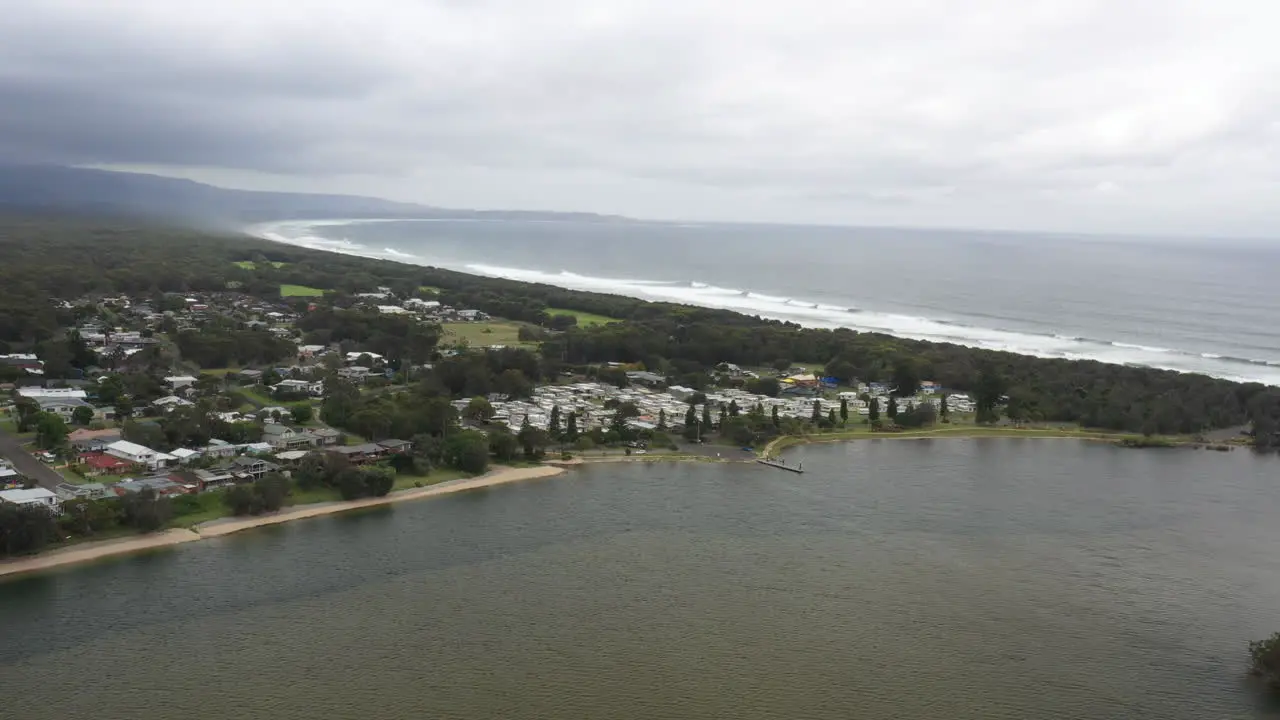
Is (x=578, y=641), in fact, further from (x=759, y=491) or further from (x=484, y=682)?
(x=759, y=491)

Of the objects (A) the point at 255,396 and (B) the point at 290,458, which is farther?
(A) the point at 255,396

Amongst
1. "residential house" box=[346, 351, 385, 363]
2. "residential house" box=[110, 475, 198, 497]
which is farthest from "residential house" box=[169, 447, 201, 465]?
"residential house" box=[346, 351, 385, 363]

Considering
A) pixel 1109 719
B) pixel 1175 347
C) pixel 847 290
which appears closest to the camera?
pixel 1109 719

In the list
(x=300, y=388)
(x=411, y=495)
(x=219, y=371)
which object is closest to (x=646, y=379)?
(x=300, y=388)

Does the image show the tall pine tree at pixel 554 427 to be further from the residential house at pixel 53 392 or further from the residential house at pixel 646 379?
the residential house at pixel 53 392

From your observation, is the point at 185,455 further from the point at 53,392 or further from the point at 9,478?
the point at 53,392

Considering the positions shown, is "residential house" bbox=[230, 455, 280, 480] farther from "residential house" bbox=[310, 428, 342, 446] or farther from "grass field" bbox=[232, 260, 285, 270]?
"grass field" bbox=[232, 260, 285, 270]

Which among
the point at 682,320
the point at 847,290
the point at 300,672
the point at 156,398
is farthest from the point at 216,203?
the point at 300,672

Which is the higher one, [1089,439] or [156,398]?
[1089,439]
